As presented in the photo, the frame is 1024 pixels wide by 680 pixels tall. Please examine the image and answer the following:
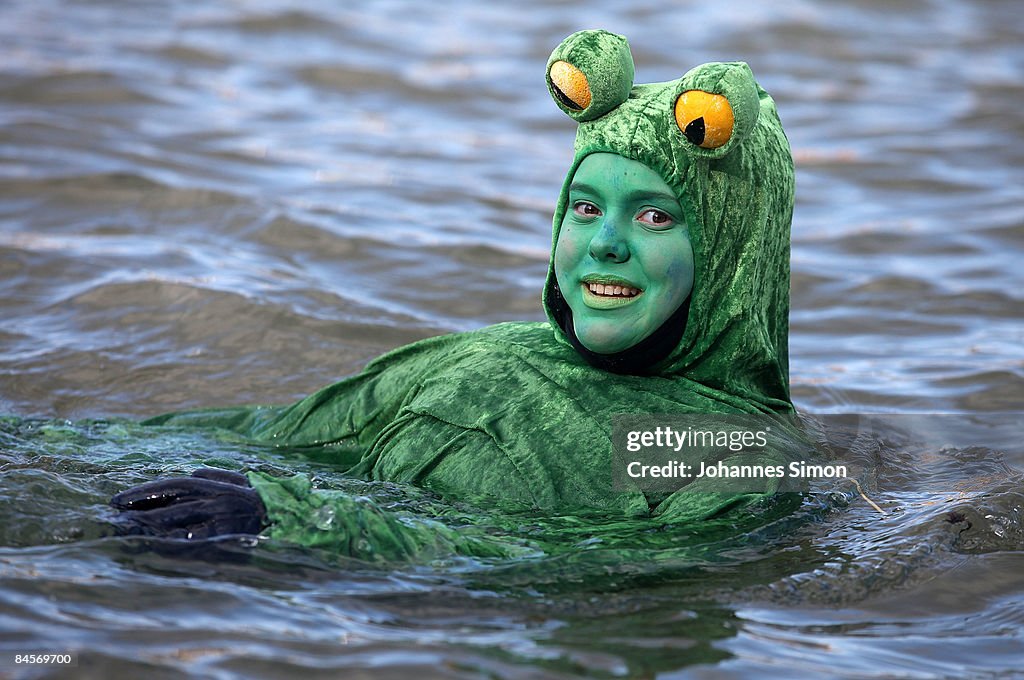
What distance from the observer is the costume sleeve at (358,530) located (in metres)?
3.69

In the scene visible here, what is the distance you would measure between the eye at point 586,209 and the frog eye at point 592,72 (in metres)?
0.25

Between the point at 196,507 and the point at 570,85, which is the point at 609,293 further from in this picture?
the point at 196,507

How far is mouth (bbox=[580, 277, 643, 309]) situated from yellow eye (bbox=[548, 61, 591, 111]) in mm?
517

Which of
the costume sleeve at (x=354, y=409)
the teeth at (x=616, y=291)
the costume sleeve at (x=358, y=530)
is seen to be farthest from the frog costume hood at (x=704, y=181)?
the costume sleeve at (x=358, y=530)

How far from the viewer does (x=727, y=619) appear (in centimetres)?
381

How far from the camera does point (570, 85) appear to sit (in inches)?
160

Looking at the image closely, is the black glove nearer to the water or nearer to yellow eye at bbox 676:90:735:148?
the water

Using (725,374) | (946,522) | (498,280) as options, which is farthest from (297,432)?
(498,280)

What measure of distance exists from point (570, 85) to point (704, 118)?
1.40ft

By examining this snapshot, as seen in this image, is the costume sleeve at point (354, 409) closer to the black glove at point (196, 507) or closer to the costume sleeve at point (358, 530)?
the costume sleeve at point (358, 530)

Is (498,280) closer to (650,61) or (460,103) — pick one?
(460,103)

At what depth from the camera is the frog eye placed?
4.02m

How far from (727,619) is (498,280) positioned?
13.6ft

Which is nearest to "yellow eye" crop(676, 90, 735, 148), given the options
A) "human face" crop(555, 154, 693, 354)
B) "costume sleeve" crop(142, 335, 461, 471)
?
"human face" crop(555, 154, 693, 354)
